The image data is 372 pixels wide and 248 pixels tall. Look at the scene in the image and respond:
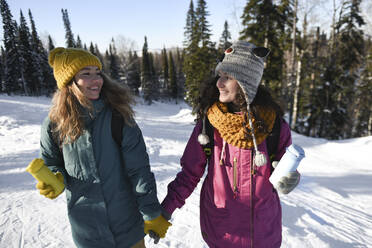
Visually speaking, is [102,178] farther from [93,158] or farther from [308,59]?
[308,59]

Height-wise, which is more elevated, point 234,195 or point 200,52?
point 200,52

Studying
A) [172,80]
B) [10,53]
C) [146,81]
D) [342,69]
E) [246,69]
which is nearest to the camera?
[246,69]

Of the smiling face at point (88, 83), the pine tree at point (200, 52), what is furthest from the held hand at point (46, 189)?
the pine tree at point (200, 52)

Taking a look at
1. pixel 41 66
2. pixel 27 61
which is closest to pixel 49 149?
pixel 27 61

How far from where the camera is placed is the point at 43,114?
1405 cm

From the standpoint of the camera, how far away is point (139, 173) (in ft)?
5.74

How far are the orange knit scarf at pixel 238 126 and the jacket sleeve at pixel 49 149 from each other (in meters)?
1.45

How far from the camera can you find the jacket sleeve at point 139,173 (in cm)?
169

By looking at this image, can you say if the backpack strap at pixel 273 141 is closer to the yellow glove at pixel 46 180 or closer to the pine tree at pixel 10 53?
the yellow glove at pixel 46 180

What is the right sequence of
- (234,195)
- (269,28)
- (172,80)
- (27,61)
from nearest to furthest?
(234,195) → (269,28) → (27,61) → (172,80)

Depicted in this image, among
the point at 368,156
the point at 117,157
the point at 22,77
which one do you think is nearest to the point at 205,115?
the point at 117,157

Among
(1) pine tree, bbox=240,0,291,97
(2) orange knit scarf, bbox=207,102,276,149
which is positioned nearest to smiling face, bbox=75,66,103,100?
(2) orange knit scarf, bbox=207,102,276,149

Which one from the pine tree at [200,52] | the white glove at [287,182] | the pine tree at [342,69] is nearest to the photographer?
the white glove at [287,182]

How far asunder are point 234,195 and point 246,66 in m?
1.09
